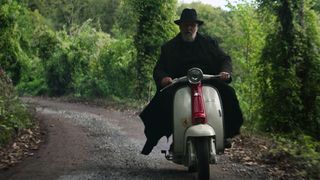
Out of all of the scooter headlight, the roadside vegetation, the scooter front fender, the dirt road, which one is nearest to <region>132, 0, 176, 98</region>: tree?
the roadside vegetation

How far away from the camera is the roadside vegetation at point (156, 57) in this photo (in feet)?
31.8

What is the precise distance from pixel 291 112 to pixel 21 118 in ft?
20.3

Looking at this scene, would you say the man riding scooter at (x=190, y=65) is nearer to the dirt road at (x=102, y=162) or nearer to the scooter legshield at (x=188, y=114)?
the scooter legshield at (x=188, y=114)

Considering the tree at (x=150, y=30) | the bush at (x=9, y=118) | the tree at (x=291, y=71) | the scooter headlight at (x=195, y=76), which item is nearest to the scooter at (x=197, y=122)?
the scooter headlight at (x=195, y=76)

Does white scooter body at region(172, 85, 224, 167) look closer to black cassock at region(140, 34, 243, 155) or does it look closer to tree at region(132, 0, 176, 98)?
black cassock at region(140, 34, 243, 155)

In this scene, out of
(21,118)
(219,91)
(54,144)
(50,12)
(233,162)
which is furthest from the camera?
(50,12)

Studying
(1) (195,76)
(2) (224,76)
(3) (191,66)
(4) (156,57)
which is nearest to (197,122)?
(1) (195,76)

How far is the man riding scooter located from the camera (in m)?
6.54

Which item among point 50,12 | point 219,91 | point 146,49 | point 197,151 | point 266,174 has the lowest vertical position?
point 266,174

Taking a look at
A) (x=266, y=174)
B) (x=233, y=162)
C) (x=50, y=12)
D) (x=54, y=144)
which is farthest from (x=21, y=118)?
(x=50, y=12)

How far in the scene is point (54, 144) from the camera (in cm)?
962

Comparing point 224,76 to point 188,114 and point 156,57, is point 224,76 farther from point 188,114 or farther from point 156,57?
point 156,57

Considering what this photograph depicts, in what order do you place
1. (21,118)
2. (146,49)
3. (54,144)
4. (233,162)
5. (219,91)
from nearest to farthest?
(219,91) < (233,162) < (54,144) < (21,118) < (146,49)

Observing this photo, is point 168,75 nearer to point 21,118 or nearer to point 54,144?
point 54,144
